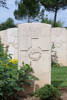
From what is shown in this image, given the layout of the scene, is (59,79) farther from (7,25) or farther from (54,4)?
(7,25)

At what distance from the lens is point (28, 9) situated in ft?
62.2

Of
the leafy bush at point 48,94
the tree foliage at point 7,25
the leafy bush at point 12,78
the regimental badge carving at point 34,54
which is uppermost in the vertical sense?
the tree foliage at point 7,25

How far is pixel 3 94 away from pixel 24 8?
54.3 feet

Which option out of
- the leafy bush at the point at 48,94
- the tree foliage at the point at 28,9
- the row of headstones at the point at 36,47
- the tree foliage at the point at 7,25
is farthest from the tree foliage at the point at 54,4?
the leafy bush at the point at 48,94

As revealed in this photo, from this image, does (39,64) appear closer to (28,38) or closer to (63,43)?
(28,38)

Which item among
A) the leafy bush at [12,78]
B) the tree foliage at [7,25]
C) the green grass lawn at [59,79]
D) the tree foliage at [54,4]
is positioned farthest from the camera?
the tree foliage at [7,25]

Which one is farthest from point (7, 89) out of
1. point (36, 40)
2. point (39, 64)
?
point (36, 40)

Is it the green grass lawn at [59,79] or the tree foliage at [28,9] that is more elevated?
the tree foliage at [28,9]

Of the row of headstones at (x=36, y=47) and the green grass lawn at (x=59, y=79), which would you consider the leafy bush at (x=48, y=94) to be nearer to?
the row of headstones at (x=36, y=47)

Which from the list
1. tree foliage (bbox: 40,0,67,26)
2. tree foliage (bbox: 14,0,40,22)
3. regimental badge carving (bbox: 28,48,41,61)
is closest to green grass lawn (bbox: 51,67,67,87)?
regimental badge carving (bbox: 28,48,41,61)

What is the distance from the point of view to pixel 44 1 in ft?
59.8

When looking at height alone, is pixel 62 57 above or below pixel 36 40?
below

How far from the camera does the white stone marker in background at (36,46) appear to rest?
3.92 metres

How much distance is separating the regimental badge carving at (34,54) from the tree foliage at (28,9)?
14971 mm
